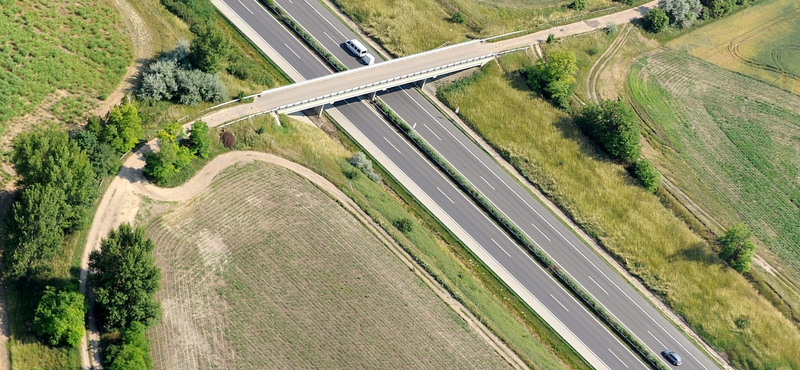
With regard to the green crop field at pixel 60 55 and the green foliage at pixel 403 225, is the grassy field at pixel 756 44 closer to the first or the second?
the green foliage at pixel 403 225

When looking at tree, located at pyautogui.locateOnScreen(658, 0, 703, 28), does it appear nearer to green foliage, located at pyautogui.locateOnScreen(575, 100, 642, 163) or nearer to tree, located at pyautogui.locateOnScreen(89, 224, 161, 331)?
green foliage, located at pyautogui.locateOnScreen(575, 100, 642, 163)

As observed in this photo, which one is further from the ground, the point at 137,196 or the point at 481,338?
the point at 481,338

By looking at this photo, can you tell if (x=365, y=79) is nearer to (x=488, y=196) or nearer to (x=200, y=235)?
(x=488, y=196)

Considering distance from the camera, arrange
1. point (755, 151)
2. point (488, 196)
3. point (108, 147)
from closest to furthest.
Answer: point (108, 147)
point (488, 196)
point (755, 151)

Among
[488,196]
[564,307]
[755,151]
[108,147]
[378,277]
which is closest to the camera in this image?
[108,147]

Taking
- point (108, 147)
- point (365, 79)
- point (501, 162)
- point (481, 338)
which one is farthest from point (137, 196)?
point (501, 162)

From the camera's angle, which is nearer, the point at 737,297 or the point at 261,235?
the point at 261,235

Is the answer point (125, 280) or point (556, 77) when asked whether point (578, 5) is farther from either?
point (125, 280)
